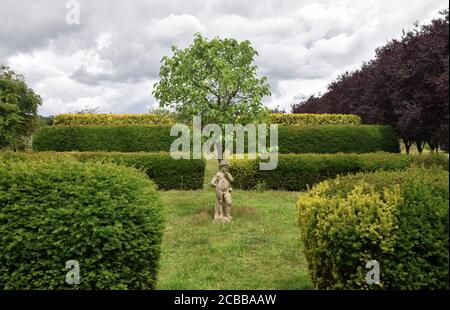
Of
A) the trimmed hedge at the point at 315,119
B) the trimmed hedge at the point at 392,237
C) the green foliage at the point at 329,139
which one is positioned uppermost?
the trimmed hedge at the point at 315,119

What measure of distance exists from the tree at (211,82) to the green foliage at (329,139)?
32.7 ft

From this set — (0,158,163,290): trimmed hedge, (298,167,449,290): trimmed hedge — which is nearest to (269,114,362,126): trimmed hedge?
(298,167,449,290): trimmed hedge

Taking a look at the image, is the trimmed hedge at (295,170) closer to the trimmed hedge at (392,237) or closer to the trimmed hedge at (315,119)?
the trimmed hedge at (315,119)

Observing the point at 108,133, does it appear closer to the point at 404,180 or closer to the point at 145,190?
the point at 145,190

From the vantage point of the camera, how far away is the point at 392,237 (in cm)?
523

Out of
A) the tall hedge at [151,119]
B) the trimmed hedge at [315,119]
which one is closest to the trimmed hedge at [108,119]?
the tall hedge at [151,119]

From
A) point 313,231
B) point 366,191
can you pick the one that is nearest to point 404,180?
point 366,191

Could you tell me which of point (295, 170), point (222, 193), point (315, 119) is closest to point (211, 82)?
point (222, 193)

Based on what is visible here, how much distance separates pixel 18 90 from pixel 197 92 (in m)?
41.8

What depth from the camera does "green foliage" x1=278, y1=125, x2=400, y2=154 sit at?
22.7 metres

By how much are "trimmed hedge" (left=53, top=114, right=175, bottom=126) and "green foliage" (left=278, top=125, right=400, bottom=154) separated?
22.1 feet

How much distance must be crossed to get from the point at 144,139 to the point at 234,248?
582 inches

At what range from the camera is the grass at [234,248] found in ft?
24.8
